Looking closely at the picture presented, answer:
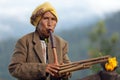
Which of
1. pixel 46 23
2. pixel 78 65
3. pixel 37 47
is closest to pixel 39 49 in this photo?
pixel 37 47

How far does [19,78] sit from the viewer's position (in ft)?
12.3

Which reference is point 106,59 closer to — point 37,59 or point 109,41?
point 37,59

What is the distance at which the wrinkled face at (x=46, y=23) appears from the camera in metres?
3.78

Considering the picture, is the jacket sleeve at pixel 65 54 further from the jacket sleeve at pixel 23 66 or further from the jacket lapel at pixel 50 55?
the jacket sleeve at pixel 23 66

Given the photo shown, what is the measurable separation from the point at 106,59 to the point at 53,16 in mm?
544

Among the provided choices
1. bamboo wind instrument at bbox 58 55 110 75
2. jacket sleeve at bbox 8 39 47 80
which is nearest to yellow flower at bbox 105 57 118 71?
bamboo wind instrument at bbox 58 55 110 75

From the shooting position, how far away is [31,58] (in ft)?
12.5

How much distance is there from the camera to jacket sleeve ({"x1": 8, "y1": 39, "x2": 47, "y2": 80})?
143 inches

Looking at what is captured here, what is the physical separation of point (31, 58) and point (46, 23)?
0.28 meters

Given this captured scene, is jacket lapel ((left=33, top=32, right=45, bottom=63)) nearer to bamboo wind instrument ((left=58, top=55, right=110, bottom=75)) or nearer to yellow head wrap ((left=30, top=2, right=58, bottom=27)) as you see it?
yellow head wrap ((left=30, top=2, right=58, bottom=27))

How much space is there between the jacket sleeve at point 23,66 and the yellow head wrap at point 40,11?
19cm

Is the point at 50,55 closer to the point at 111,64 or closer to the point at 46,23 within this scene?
the point at 46,23

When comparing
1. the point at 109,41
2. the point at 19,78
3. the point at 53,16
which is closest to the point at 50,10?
the point at 53,16

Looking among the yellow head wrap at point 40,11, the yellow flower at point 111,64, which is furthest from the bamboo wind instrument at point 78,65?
the yellow head wrap at point 40,11
